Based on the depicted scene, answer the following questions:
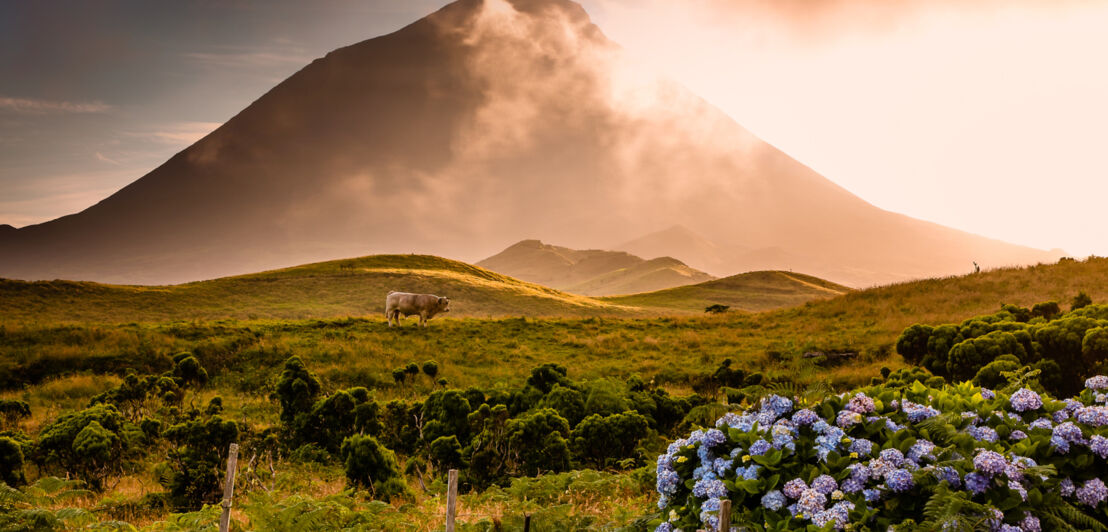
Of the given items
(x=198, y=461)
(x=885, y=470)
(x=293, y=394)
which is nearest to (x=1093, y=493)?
(x=885, y=470)

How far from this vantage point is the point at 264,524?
708 cm

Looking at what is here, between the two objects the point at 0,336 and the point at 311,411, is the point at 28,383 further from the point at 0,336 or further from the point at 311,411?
the point at 311,411

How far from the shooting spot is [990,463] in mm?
4543

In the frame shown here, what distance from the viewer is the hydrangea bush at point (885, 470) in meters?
4.50

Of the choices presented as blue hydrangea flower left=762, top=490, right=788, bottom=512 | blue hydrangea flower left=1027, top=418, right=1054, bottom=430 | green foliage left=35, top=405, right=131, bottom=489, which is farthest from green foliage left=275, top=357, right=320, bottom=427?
blue hydrangea flower left=1027, top=418, right=1054, bottom=430

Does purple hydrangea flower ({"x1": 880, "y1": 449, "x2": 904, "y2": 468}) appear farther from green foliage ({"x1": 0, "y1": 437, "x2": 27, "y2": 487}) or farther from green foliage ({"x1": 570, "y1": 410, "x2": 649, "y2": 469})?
green foliage ({"x1": 0, "y1": 437, "x2": 27, "y2": 487})

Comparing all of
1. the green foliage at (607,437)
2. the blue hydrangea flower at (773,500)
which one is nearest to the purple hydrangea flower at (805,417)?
the blue hydrangea flower at (773,500)

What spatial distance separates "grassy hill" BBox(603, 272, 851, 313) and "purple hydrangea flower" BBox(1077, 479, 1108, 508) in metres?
73.1

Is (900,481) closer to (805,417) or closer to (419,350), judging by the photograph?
(805,417)

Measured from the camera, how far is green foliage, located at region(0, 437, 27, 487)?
429 inches

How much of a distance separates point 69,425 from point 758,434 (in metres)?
13.7

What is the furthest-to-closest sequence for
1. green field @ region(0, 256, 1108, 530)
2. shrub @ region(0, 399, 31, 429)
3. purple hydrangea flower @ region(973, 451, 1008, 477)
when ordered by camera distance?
1. shrub @ region(0, 399, 31, 429)
2. green field @ region(0, 256, 1108, 530)
3. purple hydrangea flower @ region(973, 451, 1008, 477)

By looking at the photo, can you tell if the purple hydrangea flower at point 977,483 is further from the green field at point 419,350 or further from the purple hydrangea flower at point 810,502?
the green field at point 419,350

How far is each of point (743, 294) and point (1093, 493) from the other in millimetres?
96222
